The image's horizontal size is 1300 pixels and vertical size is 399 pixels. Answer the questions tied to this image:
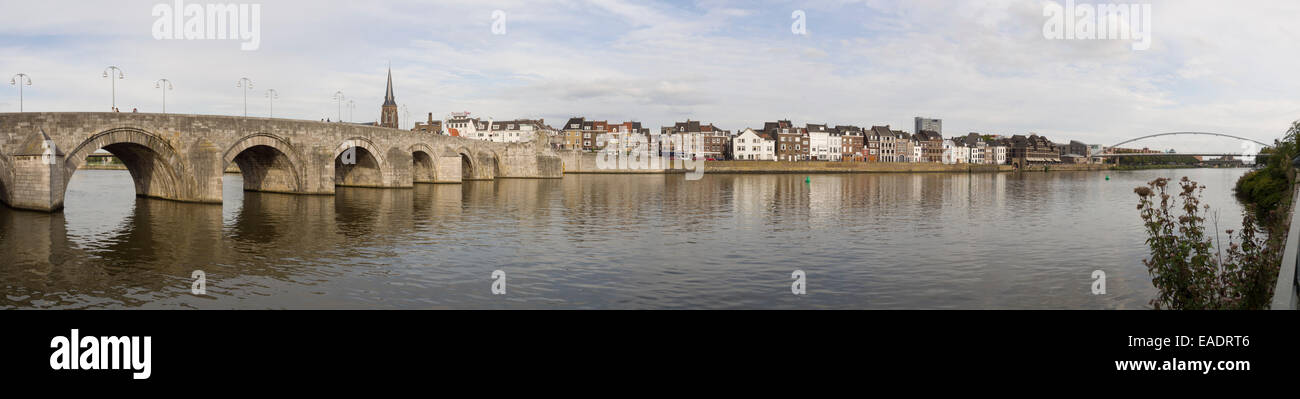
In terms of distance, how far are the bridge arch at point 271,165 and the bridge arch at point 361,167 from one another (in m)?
A: 6.52

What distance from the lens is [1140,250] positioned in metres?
22.5

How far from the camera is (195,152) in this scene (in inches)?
1527

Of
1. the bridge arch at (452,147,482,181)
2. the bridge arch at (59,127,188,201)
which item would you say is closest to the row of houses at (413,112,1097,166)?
the bridge arch at (452,147,482,181)

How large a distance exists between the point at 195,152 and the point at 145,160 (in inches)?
193

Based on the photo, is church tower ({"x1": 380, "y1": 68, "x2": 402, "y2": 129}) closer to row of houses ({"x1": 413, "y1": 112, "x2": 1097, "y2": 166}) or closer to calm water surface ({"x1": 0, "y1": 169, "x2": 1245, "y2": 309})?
row of houses ({"x1": 413, "y1": 112, "x2": 1097, "y2": 166})

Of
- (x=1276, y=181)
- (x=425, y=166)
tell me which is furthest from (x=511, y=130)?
(x=1276, y=181)

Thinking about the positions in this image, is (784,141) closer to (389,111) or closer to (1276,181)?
(389,111)

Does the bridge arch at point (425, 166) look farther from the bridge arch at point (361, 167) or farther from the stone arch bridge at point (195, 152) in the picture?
the bridge arch at point (361, 167)

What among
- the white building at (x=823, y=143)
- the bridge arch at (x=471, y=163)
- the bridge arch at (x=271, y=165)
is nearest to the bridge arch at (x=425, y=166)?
the bridge arch at (x=471, y=163)

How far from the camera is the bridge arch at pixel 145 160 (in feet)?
112

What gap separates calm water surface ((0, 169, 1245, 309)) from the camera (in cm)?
1484
